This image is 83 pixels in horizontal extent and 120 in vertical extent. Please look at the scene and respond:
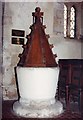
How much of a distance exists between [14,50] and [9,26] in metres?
0.42

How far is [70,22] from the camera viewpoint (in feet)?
14.9

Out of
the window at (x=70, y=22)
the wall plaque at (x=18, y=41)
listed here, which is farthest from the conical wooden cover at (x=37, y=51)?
the window at (x=70, y=22)

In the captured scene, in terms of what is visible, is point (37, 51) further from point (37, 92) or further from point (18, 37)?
point (18, 37)

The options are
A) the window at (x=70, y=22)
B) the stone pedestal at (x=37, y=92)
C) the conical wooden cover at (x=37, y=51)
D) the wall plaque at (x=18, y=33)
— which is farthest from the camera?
the window at (x=70, y=22)

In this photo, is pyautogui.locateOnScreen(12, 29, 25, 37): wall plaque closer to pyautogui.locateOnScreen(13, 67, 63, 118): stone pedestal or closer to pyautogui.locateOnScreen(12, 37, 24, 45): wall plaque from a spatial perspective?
pyautogui.locateOnScreen(12, 37, 24, 45): wall plaque

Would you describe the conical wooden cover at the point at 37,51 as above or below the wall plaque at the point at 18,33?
below

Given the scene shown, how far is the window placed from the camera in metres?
4.44

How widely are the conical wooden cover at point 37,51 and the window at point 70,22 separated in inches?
51.8

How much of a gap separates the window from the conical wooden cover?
1315 millimetres

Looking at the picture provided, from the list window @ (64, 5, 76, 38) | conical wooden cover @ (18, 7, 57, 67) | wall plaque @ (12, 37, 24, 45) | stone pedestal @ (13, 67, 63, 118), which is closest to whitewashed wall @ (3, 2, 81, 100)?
wall plaque @ (12, 37, 24, 45)

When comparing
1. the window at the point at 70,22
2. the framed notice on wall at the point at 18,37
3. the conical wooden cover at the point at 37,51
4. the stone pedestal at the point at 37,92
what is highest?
the window at the point at 70,22

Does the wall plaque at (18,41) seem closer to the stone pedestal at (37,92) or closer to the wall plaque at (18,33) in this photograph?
the wall plaque at (18,33)

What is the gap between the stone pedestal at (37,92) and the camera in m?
2.89

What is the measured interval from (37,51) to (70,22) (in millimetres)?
1742
